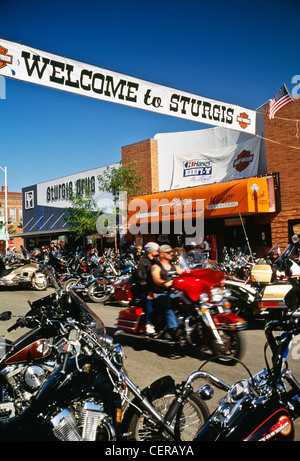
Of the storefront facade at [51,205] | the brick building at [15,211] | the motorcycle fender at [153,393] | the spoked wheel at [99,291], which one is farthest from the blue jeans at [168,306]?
the brick building at [15,211]

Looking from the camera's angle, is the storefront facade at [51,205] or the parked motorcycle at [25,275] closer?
the parked motorcycle at [25,275]

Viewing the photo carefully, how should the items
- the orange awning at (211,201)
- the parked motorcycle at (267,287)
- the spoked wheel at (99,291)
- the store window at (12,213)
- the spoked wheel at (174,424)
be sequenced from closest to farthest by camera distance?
the spoked wheel at (174,424) < the parked motorcycle at (267,287) < the spoked wheel at (99,291) < the orange awning at (211,201) < the store window at (12,213)

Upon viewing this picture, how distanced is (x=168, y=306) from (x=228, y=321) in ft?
3.07

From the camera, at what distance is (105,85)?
294 inches

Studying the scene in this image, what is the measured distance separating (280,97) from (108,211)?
13.9 metres

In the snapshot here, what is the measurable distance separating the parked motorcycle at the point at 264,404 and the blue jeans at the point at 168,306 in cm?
281

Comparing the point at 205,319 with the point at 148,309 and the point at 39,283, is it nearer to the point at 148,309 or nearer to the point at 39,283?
the point at 148,309

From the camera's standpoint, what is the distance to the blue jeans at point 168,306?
221 inches

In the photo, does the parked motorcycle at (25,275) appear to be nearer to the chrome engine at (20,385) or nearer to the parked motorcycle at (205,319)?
the parked motorcycle at (205,319)

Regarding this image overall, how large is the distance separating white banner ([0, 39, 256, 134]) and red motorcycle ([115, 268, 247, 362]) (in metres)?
4.09

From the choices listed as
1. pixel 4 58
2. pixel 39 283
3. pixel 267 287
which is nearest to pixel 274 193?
pixel 267 287

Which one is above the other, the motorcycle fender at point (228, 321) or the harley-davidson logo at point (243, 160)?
the harley-davidson logo at point (243, 160)

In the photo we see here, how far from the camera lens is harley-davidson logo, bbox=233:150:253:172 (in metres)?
17.8

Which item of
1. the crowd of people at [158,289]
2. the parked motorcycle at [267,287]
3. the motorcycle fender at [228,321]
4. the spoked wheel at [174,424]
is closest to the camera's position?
the spoked wheel at [174,424]
